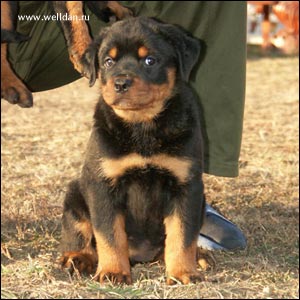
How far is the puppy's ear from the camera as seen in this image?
2.78 meters

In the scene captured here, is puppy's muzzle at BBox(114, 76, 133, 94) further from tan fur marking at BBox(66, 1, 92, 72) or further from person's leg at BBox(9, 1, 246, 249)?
person's leg at BBox(9, 1, 246, 249)

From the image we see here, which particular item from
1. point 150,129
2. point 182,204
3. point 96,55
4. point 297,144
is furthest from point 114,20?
point 297,144

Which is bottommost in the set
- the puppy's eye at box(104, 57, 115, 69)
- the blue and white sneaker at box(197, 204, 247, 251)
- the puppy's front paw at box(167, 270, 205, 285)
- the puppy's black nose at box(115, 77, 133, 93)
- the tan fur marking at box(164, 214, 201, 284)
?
the blue and white sneaker at box(197, 204, 247, 251)

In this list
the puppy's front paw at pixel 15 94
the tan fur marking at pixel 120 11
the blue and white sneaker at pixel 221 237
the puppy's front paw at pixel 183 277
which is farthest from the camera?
the blue and white sneaker at pixel 221 237

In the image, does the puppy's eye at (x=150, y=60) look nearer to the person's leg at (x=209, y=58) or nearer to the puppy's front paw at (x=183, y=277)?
the puppy's front paw at (x=183, y=277)

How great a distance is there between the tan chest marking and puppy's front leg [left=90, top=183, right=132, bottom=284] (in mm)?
85

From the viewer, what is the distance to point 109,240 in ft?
8.64

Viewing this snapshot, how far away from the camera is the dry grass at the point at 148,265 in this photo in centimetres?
264

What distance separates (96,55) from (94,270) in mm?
792

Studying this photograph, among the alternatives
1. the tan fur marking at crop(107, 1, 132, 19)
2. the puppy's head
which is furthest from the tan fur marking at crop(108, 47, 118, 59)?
the tan fur marking at crop(107, 1, 132, 19)

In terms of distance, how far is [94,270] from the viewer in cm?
286

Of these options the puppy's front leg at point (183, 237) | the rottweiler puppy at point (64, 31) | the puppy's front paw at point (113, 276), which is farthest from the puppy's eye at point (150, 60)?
the puppy's front paw at point (113, 276)

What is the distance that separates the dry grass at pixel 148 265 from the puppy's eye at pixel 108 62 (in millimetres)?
757

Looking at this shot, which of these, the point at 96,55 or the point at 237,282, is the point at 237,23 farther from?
the point at 237,282
